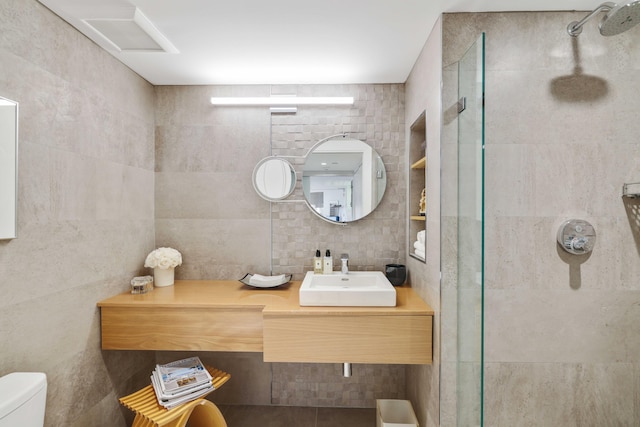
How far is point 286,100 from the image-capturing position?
237cm

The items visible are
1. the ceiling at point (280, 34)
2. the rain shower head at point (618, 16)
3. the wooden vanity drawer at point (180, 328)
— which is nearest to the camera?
the rain shower head at point (618, 16)

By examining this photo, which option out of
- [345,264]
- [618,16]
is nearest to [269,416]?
[345,264]

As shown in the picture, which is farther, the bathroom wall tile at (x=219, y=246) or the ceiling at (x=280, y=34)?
the bathroom wall tile at (x=219, y=246)

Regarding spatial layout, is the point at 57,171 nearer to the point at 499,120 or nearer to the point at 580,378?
the point at 499,120

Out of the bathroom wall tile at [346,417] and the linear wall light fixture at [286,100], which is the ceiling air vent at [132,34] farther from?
the bathroom wall tile at [346,417]

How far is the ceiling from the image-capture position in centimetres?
150

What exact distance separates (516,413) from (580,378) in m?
0.31

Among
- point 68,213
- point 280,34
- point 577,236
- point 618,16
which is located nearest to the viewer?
point 618,16

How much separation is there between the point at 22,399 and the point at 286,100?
205cm

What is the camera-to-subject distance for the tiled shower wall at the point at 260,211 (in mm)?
2418

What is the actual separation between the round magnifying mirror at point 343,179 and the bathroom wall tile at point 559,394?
1263 millimetres

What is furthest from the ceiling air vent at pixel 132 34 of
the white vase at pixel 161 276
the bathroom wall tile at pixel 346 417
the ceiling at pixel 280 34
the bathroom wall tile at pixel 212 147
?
the bathroom wall tile at pixel 346 417

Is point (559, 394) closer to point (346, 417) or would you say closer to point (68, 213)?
point (346, 417)

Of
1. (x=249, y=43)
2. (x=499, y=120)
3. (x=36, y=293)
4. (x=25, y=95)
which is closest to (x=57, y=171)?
(x=25, y=95)
